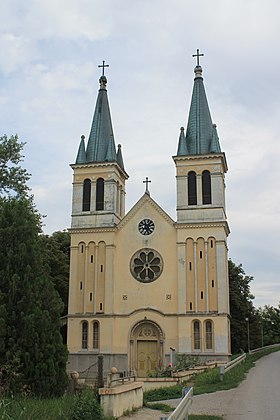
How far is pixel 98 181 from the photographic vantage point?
136ft

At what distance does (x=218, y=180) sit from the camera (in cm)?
3872

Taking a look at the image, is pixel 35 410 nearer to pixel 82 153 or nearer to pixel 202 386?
pixel 202 386

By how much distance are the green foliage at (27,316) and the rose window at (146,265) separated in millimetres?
21331

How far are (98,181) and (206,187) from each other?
8.16m

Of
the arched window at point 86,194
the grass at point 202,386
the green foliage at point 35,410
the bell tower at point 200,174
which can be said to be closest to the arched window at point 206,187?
the bell tower at point 200,174

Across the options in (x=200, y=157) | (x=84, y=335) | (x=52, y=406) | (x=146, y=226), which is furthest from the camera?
(x=146, y=226)

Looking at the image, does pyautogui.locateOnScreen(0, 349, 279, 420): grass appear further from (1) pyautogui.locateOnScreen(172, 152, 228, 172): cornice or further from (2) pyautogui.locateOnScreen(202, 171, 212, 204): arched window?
(1) pyautogui.locateOnScreen(172, 152, 228, 172): cornice

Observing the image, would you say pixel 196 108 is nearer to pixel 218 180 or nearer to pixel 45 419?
pixel 218 180

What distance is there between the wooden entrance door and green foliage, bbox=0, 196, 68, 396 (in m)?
21.4

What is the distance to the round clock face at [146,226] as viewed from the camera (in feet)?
129

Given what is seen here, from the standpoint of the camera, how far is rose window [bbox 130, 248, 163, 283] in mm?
38469

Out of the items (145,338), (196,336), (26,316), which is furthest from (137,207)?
(26,316)

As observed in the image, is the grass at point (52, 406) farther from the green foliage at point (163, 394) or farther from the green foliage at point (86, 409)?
the green foliage at point (86, 409)

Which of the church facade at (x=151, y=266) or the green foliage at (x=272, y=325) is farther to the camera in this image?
the green foliage at (x=272, y=325)
